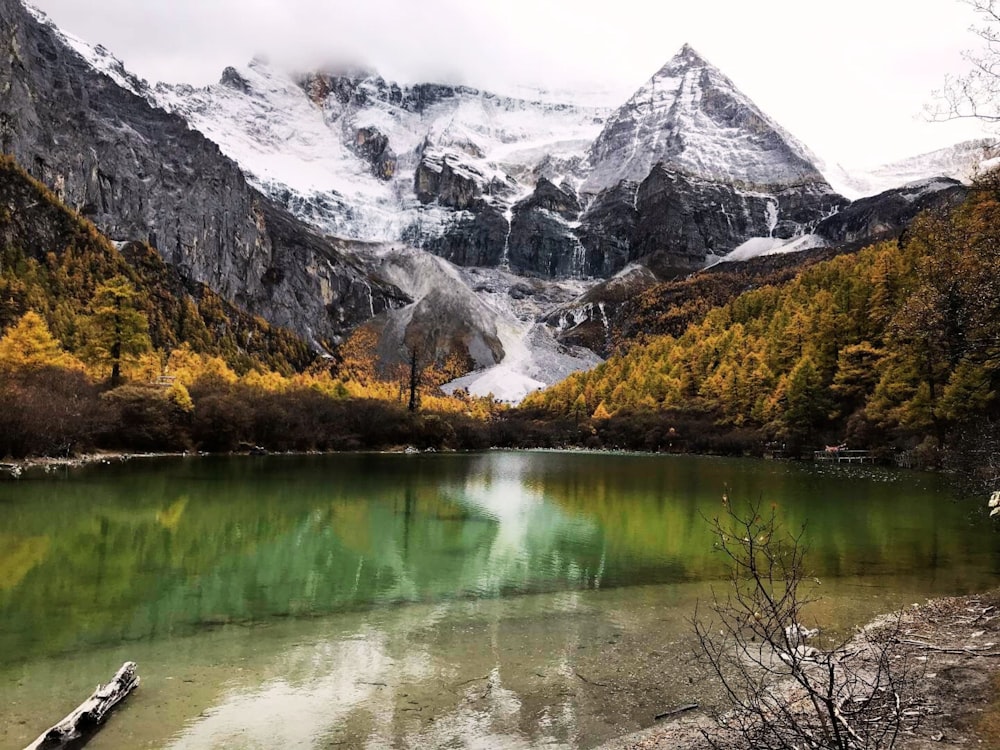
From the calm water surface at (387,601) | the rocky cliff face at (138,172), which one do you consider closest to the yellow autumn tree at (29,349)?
the calm water surface at (387,601)

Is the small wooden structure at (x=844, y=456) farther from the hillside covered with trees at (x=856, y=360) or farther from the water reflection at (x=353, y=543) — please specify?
the water reflection at (x=353, y=543)

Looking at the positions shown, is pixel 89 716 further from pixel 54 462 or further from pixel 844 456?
pixel 844 456

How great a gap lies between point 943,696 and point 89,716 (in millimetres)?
9303

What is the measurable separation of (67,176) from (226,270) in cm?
4513

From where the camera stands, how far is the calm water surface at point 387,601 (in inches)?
313

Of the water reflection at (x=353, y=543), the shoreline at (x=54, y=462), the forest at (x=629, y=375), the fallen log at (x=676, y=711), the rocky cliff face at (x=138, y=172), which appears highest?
the rocky cliff face at (x=138, y=172)

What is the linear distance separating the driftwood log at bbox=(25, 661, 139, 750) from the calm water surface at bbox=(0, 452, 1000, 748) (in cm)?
18

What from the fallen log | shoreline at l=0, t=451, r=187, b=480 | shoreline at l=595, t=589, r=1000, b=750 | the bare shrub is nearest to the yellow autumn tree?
shoreline at l=0, t=451, r=187, b=480

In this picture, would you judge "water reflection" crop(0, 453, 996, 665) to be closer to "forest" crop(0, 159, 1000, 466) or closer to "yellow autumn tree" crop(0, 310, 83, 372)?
"forest" crop(0, 159, 1000, 466)

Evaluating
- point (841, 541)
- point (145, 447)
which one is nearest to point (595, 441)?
point (145, 447)

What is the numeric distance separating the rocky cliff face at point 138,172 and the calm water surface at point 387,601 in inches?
4758

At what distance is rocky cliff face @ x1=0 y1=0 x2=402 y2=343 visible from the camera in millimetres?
118500

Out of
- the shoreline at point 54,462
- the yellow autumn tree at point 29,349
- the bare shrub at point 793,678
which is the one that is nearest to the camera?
the bare shrub at point 793,678

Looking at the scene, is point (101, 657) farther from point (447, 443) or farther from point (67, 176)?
point (67, 176)
